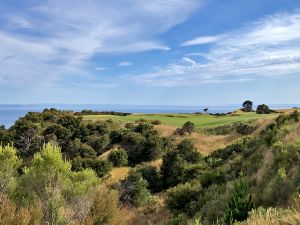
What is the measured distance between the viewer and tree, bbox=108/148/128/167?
126 feet

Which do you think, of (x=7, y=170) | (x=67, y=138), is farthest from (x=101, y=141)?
(x=7, y=170)

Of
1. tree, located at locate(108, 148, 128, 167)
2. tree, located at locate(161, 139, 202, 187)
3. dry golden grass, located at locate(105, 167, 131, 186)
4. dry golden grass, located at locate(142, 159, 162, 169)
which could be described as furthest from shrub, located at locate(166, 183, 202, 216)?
tree, located at locate(108, 148, 128, 167)

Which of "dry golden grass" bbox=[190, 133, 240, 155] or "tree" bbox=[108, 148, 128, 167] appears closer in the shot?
"tree" bbox=[108, 148, 128, 167]

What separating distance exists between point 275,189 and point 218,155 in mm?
19012

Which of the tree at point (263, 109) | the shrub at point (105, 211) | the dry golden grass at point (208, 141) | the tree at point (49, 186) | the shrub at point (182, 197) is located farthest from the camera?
the tree at point (263, 109)

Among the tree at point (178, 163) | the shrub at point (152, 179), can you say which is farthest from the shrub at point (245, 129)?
the shrub at point (152, 179)

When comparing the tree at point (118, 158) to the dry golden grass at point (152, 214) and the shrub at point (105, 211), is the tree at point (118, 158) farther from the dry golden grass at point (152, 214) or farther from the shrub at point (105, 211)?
the shrub at point (105, 211)

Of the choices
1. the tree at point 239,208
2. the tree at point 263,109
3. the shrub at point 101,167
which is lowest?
the shrub at point 101,167

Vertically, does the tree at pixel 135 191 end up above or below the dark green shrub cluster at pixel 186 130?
below

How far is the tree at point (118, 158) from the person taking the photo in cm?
3847

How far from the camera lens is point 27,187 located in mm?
19906

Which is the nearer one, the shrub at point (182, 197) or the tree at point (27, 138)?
the shrub at point (182, 197)

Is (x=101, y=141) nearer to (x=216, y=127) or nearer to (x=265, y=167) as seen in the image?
(x=216, y=127)

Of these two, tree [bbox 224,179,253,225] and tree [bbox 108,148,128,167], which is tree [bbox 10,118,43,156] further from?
tree [bbox 224,179,253,225]
